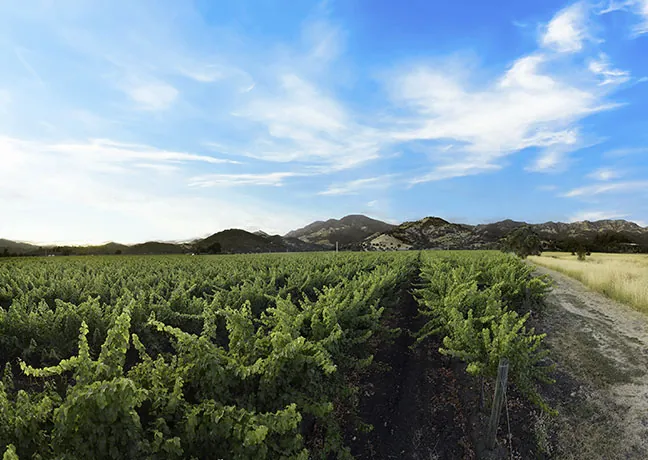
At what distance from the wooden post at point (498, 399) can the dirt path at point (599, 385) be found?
1112 millimetres

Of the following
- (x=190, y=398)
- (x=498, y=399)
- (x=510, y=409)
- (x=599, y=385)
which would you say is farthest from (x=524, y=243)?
(x=190, y=398)

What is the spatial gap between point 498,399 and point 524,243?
7532 centimetres

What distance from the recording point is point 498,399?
628 centimetres

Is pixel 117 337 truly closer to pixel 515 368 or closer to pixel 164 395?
pixel 164 395

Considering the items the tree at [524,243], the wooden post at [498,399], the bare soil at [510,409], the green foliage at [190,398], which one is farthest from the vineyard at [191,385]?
the tree at [524,243]

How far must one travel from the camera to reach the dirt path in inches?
268

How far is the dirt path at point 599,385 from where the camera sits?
22.3 feet

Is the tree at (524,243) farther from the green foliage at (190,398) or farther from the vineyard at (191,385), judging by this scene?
the green foliage at (190,398)

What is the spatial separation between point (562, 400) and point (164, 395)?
8.10 metres

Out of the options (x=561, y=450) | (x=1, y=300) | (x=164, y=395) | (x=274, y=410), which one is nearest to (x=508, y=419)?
(x=561, y=450)

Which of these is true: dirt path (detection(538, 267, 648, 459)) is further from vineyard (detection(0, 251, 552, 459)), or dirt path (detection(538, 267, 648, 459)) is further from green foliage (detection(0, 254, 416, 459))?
green foliage (detection(0, 254, 416, 459))

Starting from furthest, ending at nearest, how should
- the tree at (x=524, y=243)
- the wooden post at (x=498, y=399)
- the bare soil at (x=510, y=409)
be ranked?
the tree at (x=524, y=243) < the bare soil at (x=510, y=409) < the wooden post at (x=498, y=399)

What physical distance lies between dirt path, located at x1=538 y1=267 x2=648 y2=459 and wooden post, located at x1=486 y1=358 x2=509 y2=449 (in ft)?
3.65

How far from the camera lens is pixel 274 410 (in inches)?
190
